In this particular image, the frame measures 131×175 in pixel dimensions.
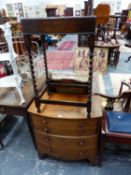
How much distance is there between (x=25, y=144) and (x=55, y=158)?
422 mm

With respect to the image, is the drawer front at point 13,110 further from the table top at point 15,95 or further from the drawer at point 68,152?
the drawer at point 68,152

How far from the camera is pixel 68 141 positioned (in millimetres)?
1337

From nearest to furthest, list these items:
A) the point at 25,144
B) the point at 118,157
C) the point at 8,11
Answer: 1. the point at 118,157
2. the point at 25,144
3. the point at 8,11

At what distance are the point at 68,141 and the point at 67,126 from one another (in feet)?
0.58

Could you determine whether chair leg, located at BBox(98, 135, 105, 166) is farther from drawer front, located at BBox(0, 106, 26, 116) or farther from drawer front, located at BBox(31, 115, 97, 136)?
drawer front, located at BBox(0, 106, 26, 116)

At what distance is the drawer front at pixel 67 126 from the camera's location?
1221 millimetres

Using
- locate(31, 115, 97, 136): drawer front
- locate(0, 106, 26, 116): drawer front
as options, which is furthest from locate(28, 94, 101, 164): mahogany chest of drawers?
locate(0, 106, 26, 116): drawer front

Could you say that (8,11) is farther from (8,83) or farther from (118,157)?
(118,157)

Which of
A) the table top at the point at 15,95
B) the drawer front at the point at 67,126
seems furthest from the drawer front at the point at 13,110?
the drawer front at the point at 67,126

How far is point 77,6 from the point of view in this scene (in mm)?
8039

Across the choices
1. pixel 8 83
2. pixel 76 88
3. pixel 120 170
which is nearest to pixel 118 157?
pixel 120 170

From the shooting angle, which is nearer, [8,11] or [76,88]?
[76,88]

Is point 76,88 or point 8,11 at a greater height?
point 8,11

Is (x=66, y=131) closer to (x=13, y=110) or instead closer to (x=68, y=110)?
(x=68, y=110)
